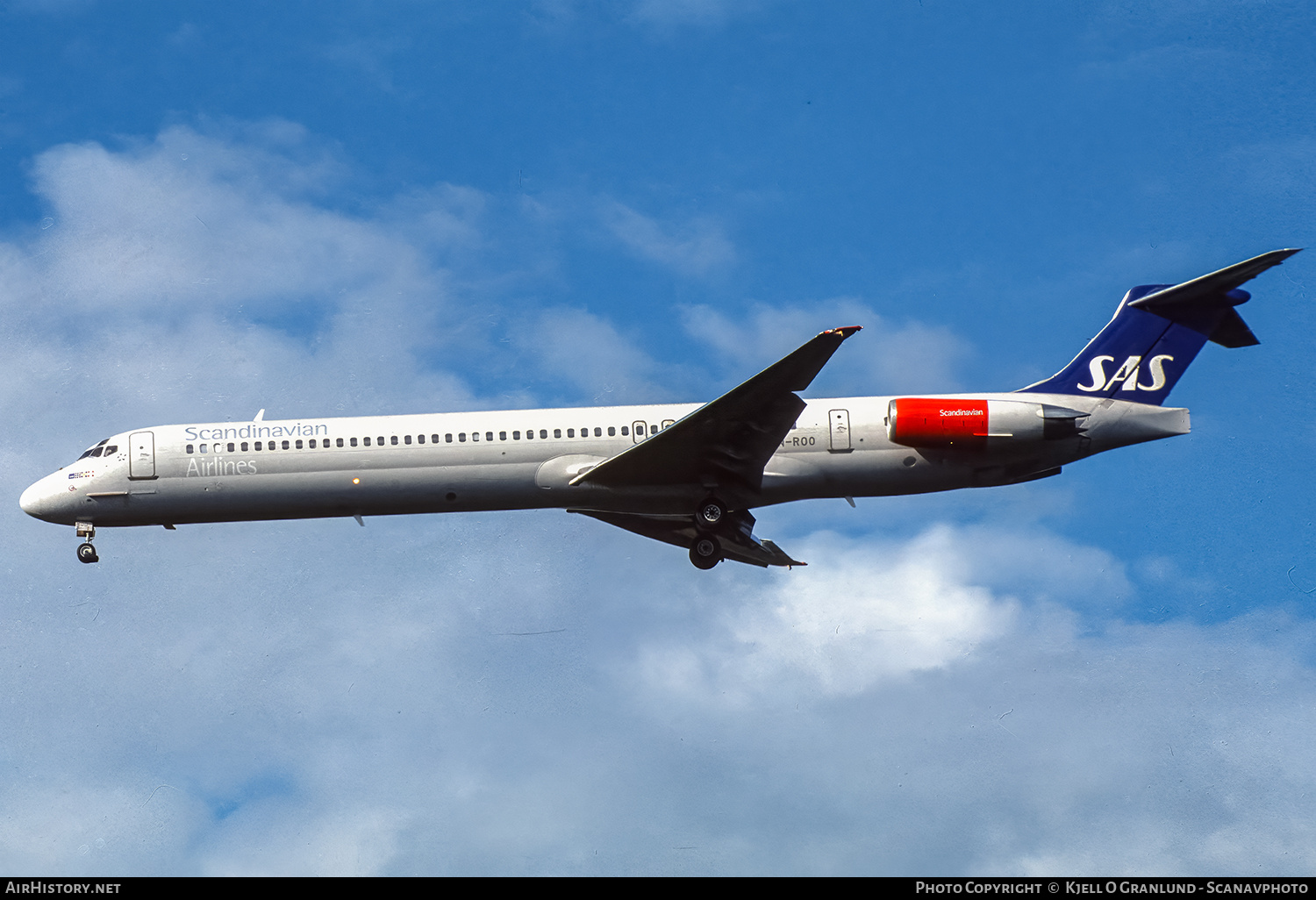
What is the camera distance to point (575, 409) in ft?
96.6

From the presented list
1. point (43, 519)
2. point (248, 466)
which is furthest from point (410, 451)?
point (43, 519)

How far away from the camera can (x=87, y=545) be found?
2964 centimetres

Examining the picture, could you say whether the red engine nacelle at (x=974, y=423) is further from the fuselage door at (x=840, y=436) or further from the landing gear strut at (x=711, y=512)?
the landing gear strut at (x=711, y=512)

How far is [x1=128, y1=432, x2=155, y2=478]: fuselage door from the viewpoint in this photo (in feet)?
96.3

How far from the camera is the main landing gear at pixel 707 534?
2914cm

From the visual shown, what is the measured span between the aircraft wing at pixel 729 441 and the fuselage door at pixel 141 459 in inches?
404

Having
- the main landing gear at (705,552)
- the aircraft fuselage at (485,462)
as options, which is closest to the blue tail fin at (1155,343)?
the aircraft fuselage at (485,462)

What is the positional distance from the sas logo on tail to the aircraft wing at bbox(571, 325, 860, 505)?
26.0 feet

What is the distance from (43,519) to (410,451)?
943cm

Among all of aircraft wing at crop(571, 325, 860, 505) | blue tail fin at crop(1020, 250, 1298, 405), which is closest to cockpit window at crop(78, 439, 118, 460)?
aircraft wing at crop(571, 325, 860, 505)
